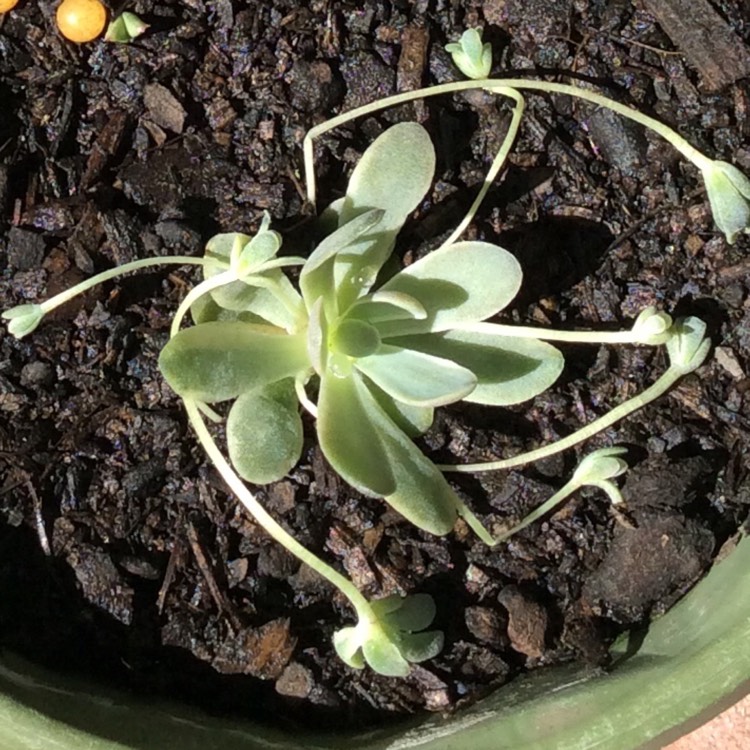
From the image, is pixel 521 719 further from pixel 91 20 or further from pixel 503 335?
pixel 91 20

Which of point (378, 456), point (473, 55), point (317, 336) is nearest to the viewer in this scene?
point (317, 336)

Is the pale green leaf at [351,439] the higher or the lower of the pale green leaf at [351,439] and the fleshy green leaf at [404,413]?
the higher

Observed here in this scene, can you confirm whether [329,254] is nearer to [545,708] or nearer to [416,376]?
[416,376]

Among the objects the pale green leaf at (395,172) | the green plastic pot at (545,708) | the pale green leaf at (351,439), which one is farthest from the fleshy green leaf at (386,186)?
the green plastic pot at (545,708)

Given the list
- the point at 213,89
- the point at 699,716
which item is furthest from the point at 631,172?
the point at 699,716

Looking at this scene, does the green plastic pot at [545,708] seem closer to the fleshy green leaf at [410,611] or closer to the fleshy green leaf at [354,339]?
the fleshy green leaf at [410,611]

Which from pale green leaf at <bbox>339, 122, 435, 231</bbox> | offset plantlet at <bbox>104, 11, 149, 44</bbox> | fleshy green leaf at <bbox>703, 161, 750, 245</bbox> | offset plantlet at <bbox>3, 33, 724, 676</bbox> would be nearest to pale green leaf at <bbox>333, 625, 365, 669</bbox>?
offset plantlet at <bbox>3, 33, 724, 676</bbox>

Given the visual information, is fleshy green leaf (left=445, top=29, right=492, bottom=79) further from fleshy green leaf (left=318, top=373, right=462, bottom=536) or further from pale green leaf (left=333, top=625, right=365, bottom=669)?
pale green leaf (left=333, top=625, right=365, bottom=669)

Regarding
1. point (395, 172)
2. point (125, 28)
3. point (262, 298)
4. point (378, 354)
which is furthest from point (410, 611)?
point (125, 28)
